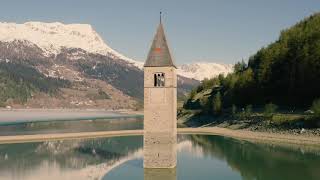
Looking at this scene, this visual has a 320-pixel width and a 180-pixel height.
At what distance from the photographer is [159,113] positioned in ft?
202

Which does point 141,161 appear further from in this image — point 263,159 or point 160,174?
point 263,159

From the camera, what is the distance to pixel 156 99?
61781 mm

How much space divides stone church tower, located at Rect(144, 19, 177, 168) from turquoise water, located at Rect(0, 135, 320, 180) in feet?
7.73

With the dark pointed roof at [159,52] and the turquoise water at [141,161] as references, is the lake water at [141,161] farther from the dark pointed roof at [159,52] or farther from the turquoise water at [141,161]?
the dark pointed roof at [159,52]

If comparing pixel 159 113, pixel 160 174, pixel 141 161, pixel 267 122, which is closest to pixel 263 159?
pixel 141 161

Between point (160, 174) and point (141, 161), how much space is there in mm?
14880

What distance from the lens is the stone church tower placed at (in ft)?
202

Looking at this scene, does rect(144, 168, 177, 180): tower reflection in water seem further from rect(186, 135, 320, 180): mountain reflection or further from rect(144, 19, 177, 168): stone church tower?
rect(186, 135, 320, 180): mountain reflection

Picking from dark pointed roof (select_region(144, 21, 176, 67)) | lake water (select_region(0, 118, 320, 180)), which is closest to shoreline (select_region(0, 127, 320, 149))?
lake water (select_region(0, 118, 320, 180))

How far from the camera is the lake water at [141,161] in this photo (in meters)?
62.0

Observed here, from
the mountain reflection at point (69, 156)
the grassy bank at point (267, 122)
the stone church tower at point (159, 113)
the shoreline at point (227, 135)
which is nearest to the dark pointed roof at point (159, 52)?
the stone church tower at point (159, 113)

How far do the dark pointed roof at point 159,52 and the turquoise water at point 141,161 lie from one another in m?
15.6

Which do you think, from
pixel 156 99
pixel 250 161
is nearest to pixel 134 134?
pixel 250 161

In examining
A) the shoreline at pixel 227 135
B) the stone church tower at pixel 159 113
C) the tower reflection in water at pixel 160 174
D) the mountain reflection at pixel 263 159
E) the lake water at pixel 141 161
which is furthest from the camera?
the shoreline at pixel 227 135
